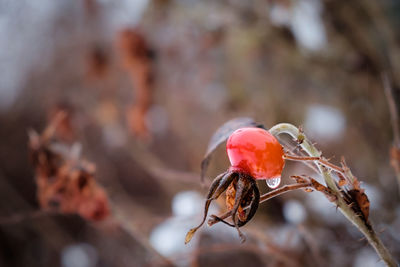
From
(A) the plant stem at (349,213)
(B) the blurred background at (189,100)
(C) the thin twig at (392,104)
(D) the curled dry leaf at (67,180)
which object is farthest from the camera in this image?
(B) the blurred background at (189,100)

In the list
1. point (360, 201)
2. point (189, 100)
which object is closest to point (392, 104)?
point (360, 201)

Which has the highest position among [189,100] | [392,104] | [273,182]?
[392,104]

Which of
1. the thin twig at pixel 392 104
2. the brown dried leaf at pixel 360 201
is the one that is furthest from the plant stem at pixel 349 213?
the thin twig at pixel 392 104

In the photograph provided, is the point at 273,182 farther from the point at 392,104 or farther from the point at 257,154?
the point at 392,104

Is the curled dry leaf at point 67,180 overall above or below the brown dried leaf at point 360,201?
below

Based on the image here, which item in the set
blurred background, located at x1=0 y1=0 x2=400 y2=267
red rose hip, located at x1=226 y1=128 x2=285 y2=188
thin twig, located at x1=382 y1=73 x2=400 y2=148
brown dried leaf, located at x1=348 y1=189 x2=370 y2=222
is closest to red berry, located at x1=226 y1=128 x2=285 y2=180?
red rose hip, located at x1=226 y1=128 x2=285 y2=188

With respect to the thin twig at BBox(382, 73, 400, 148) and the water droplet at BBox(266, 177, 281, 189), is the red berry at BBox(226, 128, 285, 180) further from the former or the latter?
the thin twig at BBox(382, 73, 400, 148)

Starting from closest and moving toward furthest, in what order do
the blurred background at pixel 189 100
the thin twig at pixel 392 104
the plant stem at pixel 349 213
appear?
the plant stem at pixel 349 213 → the thin twig at pixel 392 104 → the blurred background at pixel 189 100

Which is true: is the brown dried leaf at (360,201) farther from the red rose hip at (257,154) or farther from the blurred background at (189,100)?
the blurred background at (189,100)
